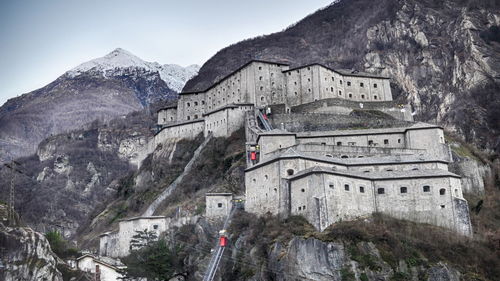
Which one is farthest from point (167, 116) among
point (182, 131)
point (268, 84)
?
point (268, 84)

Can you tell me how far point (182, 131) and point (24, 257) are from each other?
3107cm

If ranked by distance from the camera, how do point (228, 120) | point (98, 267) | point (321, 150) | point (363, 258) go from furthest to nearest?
1. point (228, 120)
2. point (321, 150)
3. point (98, 267)
4. point (363, 258)

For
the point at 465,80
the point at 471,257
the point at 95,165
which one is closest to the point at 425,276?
the point at 471,257

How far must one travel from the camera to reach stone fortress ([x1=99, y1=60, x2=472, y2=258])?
1889 inches

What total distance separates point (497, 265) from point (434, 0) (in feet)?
246

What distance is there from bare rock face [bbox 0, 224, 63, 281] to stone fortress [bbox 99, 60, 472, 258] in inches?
315

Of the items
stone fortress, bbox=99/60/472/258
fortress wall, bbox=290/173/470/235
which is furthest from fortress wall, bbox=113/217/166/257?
fortress wall, bbox=290/173/470/235

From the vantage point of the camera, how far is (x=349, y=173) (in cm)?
4866

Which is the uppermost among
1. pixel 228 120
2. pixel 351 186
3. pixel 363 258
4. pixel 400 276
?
pixel 228 120

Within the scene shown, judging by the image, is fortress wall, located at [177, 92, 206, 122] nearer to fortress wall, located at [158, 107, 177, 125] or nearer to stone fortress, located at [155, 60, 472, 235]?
stone fortress, located at [155, 60, 472, 235]

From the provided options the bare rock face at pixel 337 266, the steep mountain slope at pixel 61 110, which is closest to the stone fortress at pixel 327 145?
the bare rock face at pixel 337 266

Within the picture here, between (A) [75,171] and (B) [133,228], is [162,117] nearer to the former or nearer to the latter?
(B) [133,228]

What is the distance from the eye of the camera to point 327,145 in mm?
Result: 56531

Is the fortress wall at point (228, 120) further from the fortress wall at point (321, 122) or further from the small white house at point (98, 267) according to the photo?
the small white house at point (98, 267)
